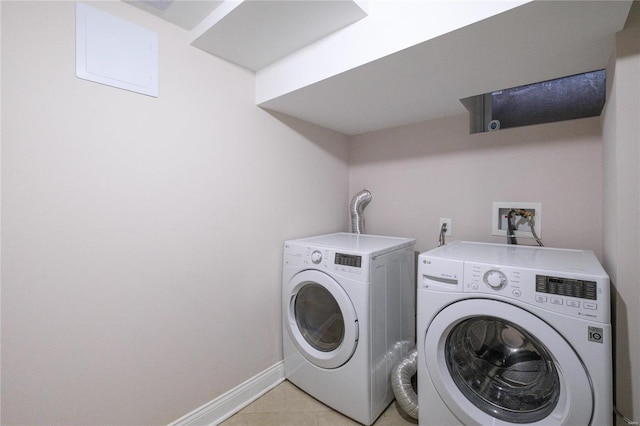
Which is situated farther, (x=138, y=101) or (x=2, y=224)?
(x=138, y=101)

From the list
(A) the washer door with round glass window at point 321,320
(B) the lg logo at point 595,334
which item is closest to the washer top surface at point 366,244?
(A) the washer door with round glass window at point 321,320

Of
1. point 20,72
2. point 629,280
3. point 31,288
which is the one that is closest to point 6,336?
point 31,288

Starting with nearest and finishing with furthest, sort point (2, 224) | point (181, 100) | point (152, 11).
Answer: point (2, 224), point (152, 11), point (181, 100)

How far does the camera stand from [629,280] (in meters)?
0.94

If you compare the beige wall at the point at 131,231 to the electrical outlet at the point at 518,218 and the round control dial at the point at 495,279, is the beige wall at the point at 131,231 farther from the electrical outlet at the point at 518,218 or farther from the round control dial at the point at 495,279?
the electrical outlet at the point at 518,218

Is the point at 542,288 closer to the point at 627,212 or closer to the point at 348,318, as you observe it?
the point at 627,212

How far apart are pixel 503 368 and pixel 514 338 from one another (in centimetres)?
14

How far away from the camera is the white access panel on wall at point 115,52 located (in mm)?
1025

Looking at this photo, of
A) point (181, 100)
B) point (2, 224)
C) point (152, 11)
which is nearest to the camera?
point (2, 224)

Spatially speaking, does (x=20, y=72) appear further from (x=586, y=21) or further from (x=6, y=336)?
(x=586, y=21)

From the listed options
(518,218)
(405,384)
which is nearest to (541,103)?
(518,218)

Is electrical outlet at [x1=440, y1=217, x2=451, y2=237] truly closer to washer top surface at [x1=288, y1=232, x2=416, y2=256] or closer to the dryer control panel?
washer top surface at [x1=288, y1=232, x2=416, y2=256]

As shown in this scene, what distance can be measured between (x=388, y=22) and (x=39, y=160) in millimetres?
1345

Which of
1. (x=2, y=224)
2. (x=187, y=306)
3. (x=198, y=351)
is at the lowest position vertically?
(x=198, y=351)
